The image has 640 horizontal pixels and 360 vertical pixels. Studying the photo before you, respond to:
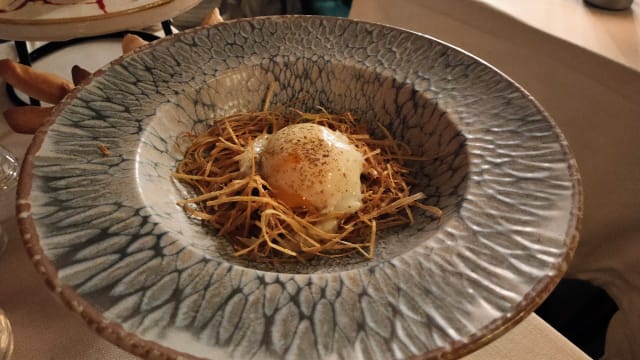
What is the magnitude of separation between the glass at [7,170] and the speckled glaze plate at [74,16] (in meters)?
0.20

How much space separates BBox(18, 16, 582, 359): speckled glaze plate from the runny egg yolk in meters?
0.08

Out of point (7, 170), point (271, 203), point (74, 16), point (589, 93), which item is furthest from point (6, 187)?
point (589, 93)

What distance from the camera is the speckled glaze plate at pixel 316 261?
17.8 inches

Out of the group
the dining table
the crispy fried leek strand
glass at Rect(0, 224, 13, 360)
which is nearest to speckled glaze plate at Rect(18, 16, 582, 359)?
the crispy fried leek strand

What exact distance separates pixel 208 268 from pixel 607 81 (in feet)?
3.04

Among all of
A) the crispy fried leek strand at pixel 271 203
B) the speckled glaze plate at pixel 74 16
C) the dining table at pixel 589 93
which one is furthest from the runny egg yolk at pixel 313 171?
the dining table at pixel 589 93

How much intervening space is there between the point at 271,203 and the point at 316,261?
0.10 metres

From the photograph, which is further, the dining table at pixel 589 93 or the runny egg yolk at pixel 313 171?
the dining table at pixel 589 93

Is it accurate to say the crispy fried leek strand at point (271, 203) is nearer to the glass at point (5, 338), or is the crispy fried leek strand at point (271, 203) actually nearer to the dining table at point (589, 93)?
the glass at point (5, 338)

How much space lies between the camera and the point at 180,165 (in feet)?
2.42

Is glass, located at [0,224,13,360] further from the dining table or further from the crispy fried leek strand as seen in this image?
the dining table

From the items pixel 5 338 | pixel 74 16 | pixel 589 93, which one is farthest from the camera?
pixel 589 93

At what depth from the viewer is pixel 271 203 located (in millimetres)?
660

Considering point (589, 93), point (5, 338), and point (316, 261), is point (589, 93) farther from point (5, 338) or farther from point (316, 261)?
point (5, 338)
